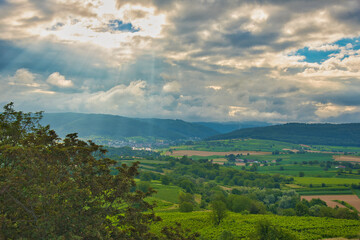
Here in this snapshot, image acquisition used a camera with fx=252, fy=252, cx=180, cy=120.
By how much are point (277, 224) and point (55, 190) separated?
72.6 meters

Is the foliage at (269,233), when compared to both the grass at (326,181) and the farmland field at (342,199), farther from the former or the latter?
the grass at (326,181)

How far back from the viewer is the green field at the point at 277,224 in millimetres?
68812

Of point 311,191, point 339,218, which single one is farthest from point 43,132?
point 311,191

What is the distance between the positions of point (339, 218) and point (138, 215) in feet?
301

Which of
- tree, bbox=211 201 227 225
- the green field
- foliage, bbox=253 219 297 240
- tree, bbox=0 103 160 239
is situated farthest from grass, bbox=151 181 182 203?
tree, bbox=0 103 160 239

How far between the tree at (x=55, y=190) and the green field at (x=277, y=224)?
4976cm

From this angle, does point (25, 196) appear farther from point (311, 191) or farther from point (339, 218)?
point (311, 191)

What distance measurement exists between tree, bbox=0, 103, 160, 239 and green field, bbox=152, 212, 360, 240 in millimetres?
49755

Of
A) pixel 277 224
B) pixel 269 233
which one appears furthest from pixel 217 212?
pixel 269 233

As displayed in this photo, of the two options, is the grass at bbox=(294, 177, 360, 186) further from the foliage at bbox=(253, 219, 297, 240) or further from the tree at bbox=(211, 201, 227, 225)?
the foliage at bbox=(253, 219, 297, 240)

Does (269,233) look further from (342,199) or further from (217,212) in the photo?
(342,199)

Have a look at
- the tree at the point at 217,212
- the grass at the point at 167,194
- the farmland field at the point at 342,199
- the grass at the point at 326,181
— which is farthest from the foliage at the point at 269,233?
the grass at the point at 326,181

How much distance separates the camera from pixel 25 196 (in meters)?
18.9

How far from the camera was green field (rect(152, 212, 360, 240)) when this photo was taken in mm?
68812
